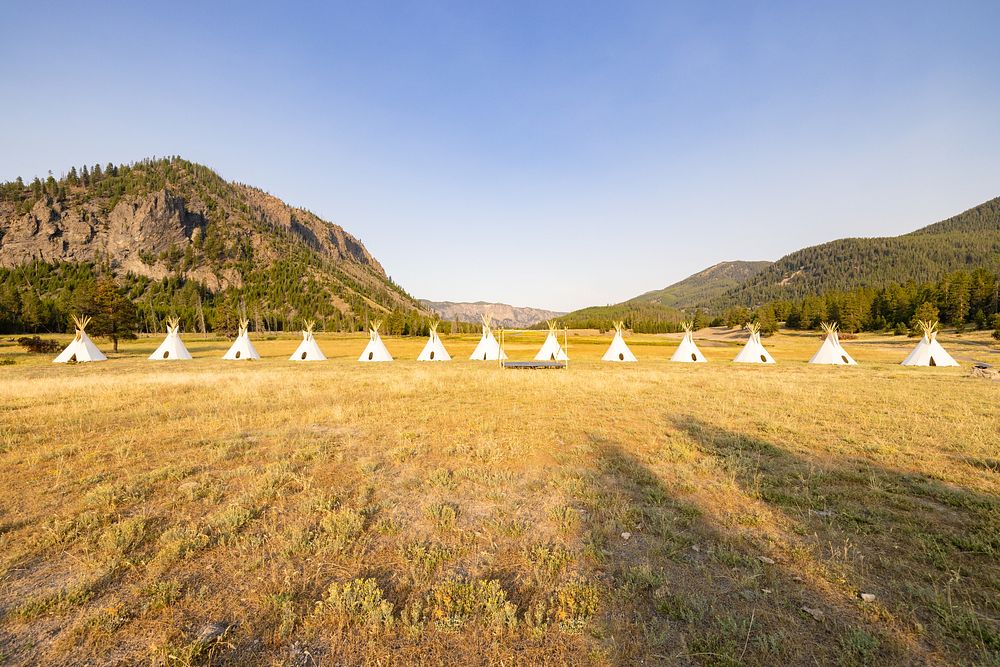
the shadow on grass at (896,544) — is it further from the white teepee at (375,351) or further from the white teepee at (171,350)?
the white teepee at (171,350)

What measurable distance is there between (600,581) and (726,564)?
60.8 inches

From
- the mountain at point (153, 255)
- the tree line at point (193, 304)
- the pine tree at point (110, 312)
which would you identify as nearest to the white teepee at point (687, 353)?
the pine tree at point (110, 312)

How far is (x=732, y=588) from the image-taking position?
4.07 metres

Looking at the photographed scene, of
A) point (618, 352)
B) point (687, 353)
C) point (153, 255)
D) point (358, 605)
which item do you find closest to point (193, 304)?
Result: point (153, 255)

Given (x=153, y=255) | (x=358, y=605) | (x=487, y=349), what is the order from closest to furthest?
(x=358, y=605) → (x=487, y=349) → (x=153, y=255)

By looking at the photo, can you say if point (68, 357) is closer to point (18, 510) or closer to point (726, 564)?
point (18, 510)

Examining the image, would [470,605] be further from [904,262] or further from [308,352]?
[904,262]

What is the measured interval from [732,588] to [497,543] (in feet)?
8.49

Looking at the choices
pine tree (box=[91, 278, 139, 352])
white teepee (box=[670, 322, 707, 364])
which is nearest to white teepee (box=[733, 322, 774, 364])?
white teepee (box=[670, 322, 707, 364])

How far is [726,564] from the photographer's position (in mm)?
4516

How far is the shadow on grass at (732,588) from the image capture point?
326 cm

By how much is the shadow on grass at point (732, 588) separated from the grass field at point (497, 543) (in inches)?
1.0

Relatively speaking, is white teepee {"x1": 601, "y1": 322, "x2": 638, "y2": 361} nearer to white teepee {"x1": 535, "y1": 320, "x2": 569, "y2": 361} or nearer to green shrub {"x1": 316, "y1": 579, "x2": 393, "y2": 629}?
white teepee {"x1": 535, "y1": 320, "x2": 569, "y2": 361}

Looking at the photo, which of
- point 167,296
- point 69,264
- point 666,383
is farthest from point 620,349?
point 69,264
